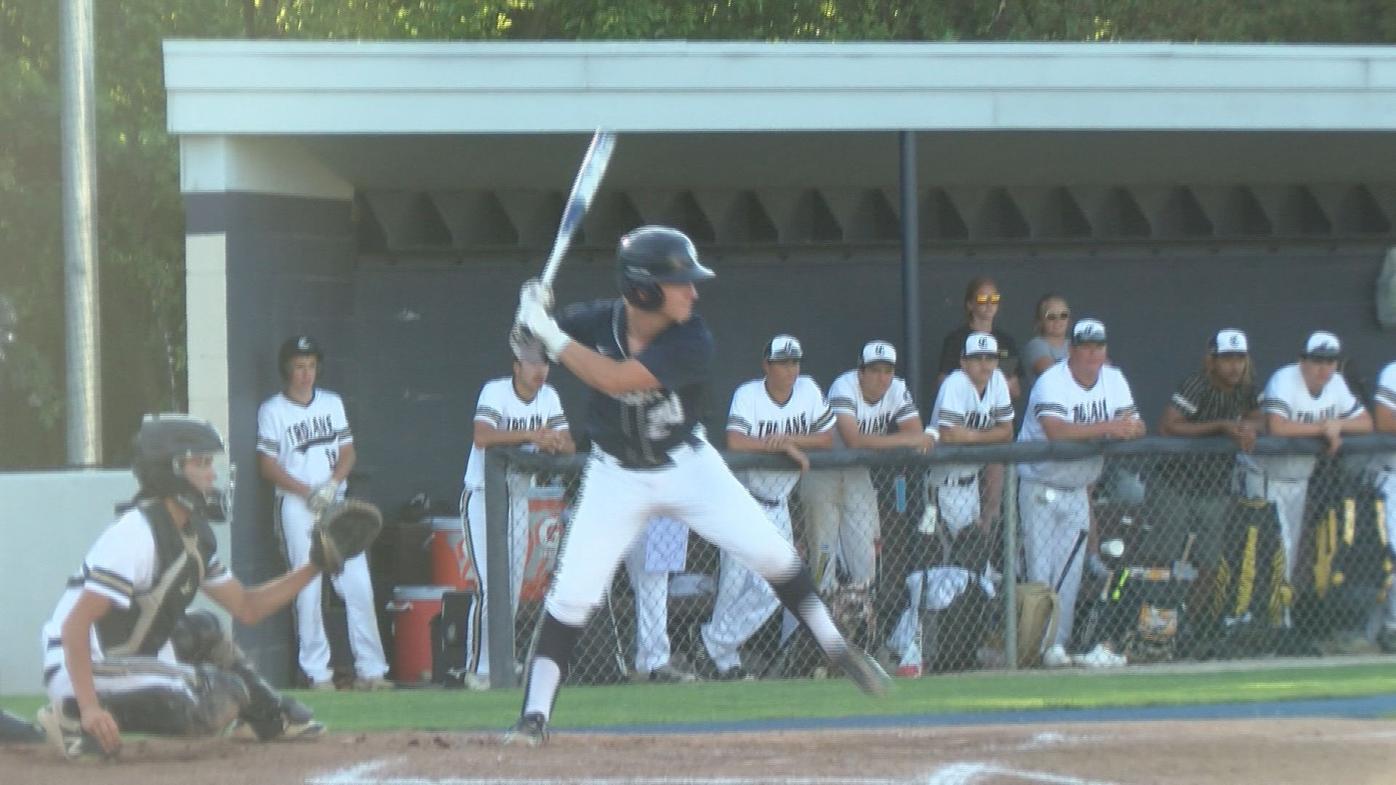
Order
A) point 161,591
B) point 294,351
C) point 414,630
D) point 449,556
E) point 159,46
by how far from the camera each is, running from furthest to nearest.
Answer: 1. point 159,46
2. point 449,556
3. point 414,630
4. point 294,351
5. point 161,591

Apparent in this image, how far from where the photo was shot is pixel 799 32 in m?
18.4

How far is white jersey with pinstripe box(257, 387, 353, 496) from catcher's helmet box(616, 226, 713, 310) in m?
4.13

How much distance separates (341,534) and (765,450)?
9.96 feet

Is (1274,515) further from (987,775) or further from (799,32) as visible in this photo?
(799,32)

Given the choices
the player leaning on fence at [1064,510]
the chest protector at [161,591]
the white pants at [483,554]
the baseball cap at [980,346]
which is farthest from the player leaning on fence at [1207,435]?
the chest protector at [161,591]

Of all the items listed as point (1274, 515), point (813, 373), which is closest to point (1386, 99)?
point (1274, 515)

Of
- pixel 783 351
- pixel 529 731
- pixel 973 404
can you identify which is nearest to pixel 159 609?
pixel 529 731

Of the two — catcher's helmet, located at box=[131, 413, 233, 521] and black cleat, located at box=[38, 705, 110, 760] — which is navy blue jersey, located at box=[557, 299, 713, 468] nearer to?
catcher's helmet, located at box=[131, 413, 233, 521]

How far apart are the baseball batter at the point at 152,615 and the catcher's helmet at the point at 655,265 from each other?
1.36 meters

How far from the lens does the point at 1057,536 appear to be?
→ 8859mm

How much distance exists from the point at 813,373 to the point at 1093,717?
15.8 ft

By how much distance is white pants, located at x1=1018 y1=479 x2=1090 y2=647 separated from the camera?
880 centimetres

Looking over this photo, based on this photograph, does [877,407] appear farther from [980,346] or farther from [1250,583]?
[1250,583]

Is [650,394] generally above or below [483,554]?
above
